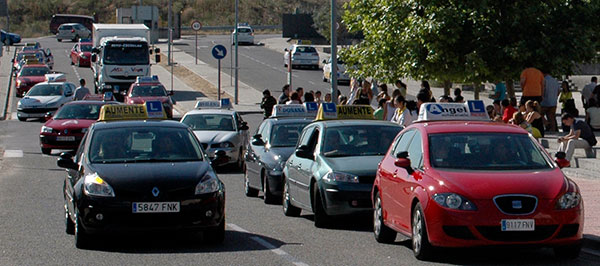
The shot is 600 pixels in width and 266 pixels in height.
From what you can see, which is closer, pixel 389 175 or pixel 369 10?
pixel 389 175

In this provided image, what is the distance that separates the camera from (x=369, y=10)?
27.8 metres

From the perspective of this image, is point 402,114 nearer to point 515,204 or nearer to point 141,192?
point 141,192

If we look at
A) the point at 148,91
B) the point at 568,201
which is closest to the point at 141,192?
the point at 568,201

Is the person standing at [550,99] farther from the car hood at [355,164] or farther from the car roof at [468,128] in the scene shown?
the car roof at [468,128]

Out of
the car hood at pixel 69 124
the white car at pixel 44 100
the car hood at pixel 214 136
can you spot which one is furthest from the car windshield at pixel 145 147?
the white car at pixel 44 100

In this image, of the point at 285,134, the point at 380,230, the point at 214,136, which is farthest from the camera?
the point at 214,136

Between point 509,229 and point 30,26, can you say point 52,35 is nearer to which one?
point 30,26

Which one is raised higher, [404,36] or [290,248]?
[404,36]

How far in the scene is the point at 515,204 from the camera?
10.9m

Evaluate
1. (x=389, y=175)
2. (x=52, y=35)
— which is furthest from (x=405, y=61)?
(x=52, y=35)

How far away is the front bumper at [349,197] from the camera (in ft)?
46.2

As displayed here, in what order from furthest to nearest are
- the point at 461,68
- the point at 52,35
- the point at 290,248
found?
the point at 52,35 → the point at 461,68 → the point at 290,248

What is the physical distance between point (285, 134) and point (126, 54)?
29944 millimetres

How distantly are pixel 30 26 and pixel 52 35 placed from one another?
284 inches
